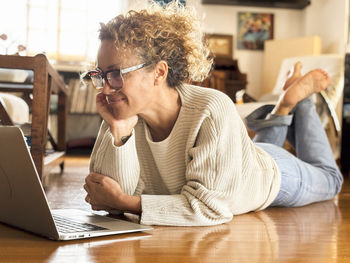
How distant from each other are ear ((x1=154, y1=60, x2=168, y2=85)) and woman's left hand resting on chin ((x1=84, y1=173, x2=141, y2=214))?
274mm

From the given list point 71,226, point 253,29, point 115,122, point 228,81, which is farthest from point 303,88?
point 253,29

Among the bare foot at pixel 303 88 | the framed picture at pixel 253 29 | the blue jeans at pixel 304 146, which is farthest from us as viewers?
the framed picture at pixel 253 29

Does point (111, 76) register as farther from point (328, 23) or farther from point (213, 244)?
point (328, 23)

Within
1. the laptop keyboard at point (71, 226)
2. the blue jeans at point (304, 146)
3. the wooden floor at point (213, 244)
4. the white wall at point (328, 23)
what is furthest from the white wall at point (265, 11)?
the laptop keyboard at point (71, 226)

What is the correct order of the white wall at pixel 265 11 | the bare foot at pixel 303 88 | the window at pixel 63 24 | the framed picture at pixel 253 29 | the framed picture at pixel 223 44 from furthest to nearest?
the framed picture at pixel 253 29 < the framed picture at pixel 223 44 < the white wall at pixel 265 11 < the window at pixel 63 24 < the bare foot at pixel 303 88

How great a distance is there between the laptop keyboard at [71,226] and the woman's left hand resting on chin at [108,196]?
105mm

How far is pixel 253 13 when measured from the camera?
646 centimetres

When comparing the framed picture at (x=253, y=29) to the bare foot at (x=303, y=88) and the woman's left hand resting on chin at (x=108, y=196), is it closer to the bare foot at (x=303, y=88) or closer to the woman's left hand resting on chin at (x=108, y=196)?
the bare foot at (x=303, y=88)

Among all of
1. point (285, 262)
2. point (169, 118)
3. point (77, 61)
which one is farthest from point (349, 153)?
point (77, 61)

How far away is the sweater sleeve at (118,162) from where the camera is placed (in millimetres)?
1354

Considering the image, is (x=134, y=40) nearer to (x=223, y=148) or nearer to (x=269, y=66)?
(x=223, y=148)

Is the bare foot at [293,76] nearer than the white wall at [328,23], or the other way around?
the bare foot at [293,76]

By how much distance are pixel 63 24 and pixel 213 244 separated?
5.00 metres

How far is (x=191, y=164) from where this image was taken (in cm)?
130
